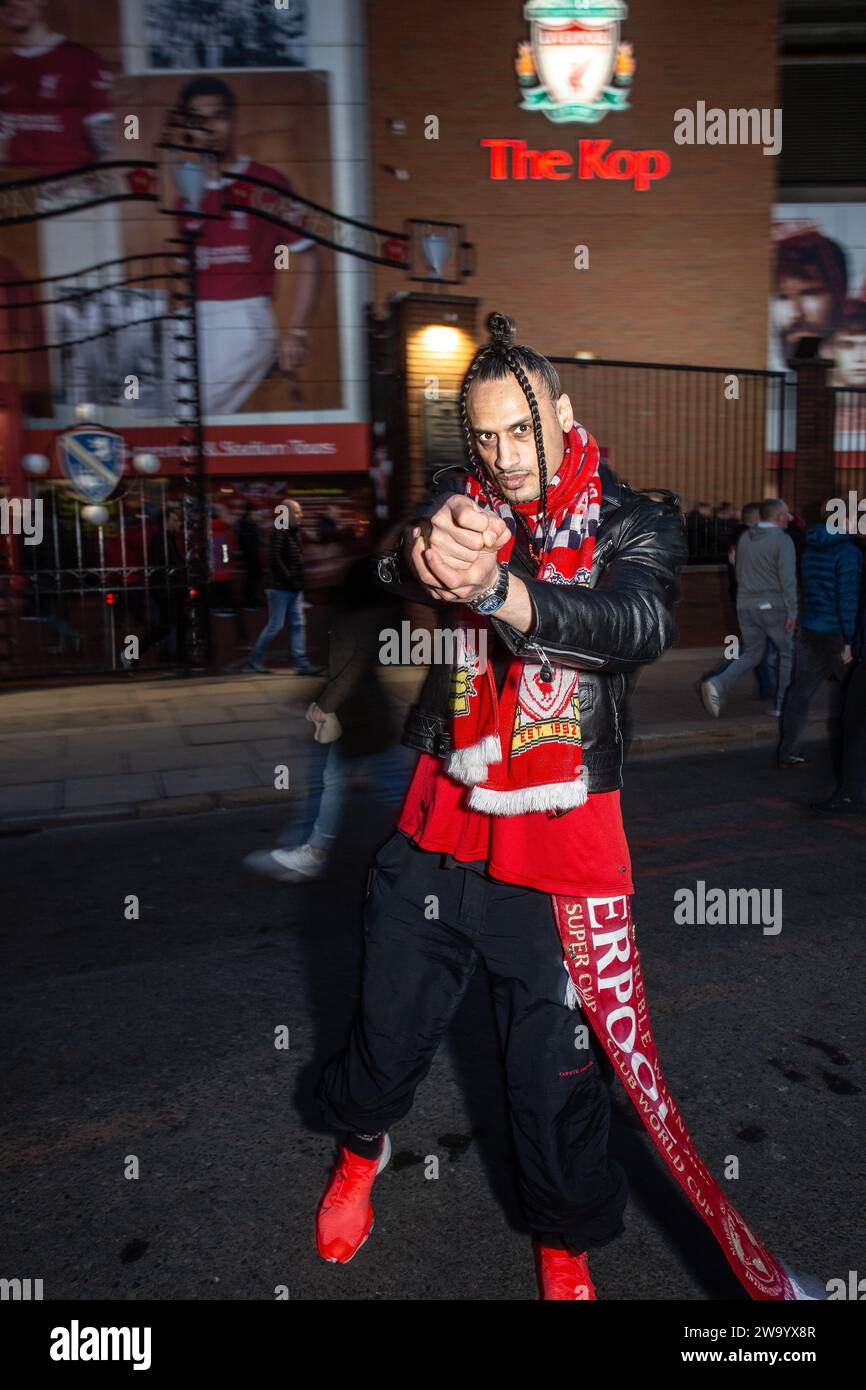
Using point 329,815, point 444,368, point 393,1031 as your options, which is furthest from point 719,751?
point 393,1031

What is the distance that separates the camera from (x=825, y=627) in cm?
Result: 737

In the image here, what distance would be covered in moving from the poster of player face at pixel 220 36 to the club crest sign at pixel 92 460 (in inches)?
339

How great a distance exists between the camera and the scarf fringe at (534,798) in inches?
86.4

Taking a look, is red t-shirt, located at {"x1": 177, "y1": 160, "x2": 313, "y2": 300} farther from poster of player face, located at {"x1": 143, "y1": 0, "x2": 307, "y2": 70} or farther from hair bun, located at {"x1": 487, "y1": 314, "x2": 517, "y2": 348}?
hair bun, located at {"x1": 487, "y1": 314, "x2": 517, "y2": 348}

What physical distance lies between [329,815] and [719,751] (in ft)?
13.9

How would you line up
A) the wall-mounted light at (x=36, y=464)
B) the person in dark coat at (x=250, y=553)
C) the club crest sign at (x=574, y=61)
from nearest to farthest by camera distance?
the person in dark coat at (x=250, y=553)
the wall-mounted light at (x=36, y=464)
the club crest sign at (x=574, y=61)

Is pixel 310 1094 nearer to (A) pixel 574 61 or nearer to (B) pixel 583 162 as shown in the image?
(B) pixel 583 162

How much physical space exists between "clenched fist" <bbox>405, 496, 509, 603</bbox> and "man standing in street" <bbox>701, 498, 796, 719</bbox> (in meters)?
7.66

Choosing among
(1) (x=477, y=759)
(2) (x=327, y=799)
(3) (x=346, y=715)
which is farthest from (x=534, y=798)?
(2) (x=327, y=799)

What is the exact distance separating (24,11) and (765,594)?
15.0 meters

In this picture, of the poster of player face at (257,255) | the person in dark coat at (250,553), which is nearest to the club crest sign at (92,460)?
the person in dark coat at (250,553)

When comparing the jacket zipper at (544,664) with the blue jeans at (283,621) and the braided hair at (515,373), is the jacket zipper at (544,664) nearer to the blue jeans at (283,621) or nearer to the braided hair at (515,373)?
the braided hair at (515,373)

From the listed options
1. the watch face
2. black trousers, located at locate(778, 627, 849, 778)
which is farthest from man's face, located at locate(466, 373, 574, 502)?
black trousers, located at locate(778, 627, 849, 778)

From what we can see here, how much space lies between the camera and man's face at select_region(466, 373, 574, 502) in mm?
2172
